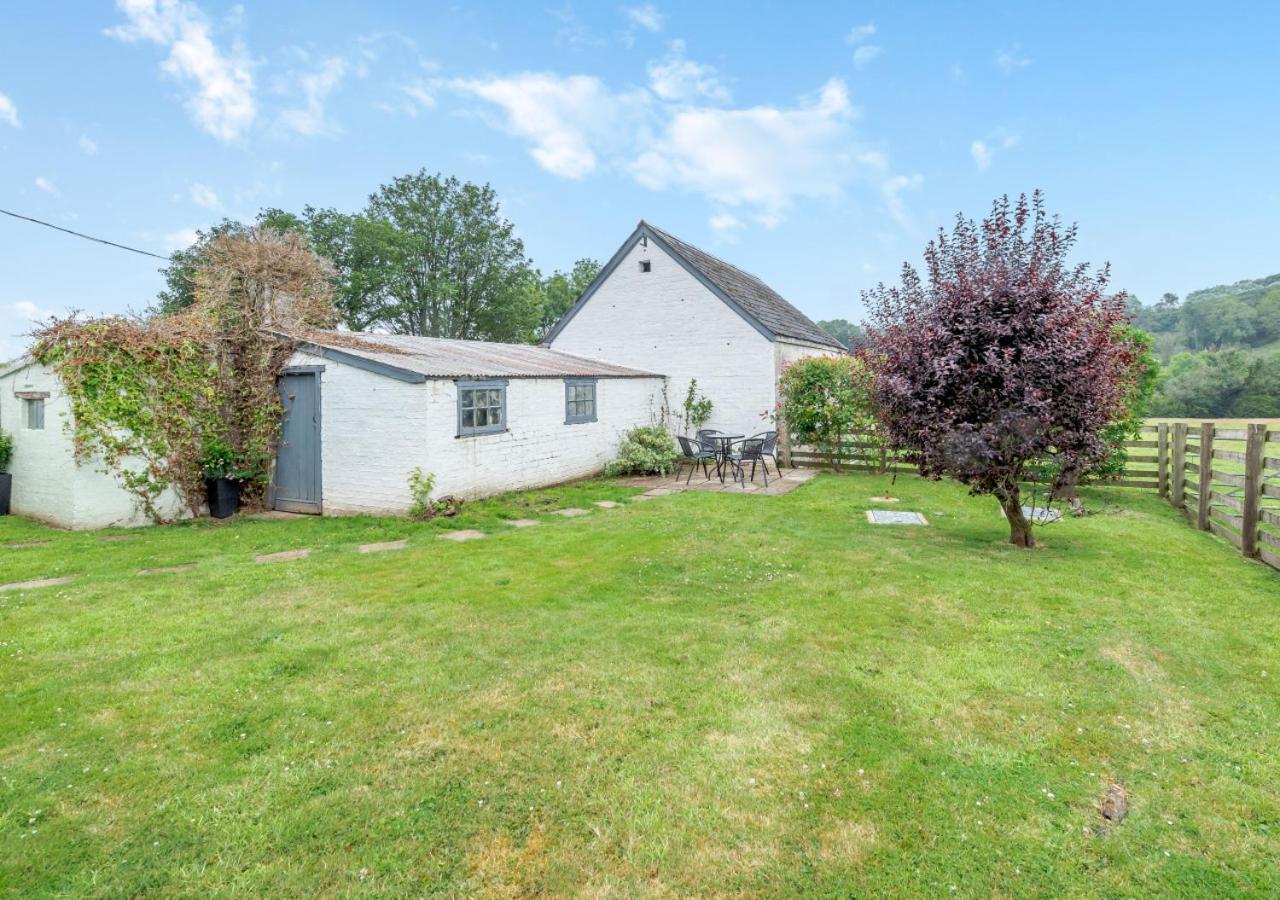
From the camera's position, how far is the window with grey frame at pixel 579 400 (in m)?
12.4

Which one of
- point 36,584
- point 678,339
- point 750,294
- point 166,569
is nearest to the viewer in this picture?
point 36,584

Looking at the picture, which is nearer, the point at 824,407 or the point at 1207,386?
the point at 824,407

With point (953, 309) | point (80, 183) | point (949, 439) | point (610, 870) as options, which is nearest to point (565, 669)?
point (610, 870)

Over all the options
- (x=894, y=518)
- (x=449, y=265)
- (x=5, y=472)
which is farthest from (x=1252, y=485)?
(x=449, y=265)

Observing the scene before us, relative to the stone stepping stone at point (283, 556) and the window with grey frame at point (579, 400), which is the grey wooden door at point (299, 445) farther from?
the window with grey frame at point (579, 400)

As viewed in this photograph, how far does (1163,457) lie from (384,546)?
1272cm

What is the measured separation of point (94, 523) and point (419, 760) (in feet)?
29.5

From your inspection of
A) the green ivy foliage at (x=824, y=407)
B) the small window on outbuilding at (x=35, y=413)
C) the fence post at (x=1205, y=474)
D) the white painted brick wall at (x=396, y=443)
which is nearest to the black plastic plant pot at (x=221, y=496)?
the white painted brick wall at (x=396, y=443)

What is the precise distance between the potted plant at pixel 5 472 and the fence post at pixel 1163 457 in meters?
19.4

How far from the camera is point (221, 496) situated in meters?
9.23

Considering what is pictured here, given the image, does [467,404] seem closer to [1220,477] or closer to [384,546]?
[384,546]

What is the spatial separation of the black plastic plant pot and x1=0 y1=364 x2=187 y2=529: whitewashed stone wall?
1.41ft

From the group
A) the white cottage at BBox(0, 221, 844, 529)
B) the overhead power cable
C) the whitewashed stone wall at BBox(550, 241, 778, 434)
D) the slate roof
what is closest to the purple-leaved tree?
the white cottage at BBox(0, 221, 844, 529)

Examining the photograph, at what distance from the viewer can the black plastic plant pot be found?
363 inches
